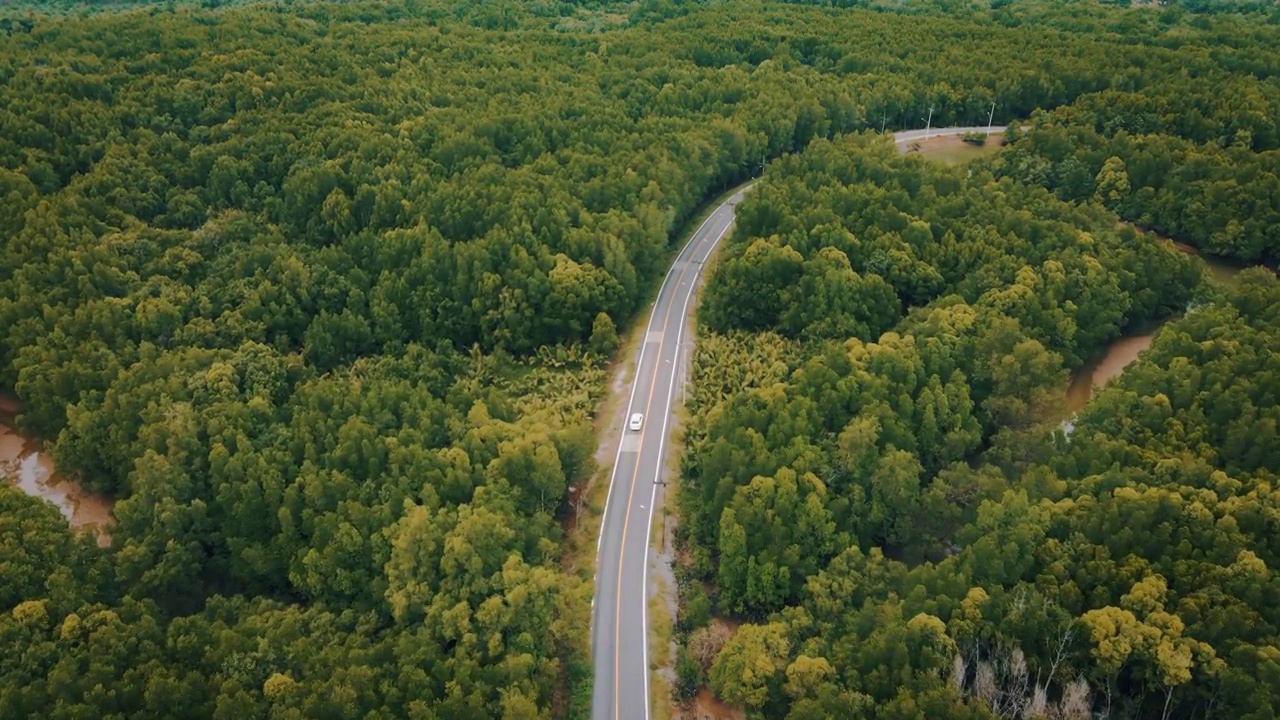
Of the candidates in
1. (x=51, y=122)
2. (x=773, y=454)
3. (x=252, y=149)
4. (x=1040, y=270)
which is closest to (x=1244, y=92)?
(x=1040, y=270)

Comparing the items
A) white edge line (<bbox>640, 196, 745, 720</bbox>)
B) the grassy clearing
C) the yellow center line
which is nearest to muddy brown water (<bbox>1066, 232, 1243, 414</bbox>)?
the grassy clearing

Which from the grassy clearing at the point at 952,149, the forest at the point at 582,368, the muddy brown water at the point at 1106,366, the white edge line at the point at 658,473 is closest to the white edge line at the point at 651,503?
the white edge line at the point at 658,473

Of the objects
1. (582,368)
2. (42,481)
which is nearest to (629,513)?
(582,368)

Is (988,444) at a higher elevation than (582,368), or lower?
lower

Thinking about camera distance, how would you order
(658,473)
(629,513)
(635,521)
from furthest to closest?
1. (658,473)
2. (629,513)
3. (635,521)

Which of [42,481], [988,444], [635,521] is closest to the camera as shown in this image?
[635,521]

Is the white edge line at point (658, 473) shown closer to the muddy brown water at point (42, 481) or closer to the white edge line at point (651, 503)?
the white edge line at point (651, 503)

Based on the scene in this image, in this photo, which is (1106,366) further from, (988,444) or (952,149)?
(952,149)

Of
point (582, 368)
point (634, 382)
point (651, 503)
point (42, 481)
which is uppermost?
point (582, 368)

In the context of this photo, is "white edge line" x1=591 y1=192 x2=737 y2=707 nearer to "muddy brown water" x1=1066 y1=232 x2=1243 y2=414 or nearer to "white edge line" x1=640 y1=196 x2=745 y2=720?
"white edge line" x1=640 y1=196 x2=745 y2=720
